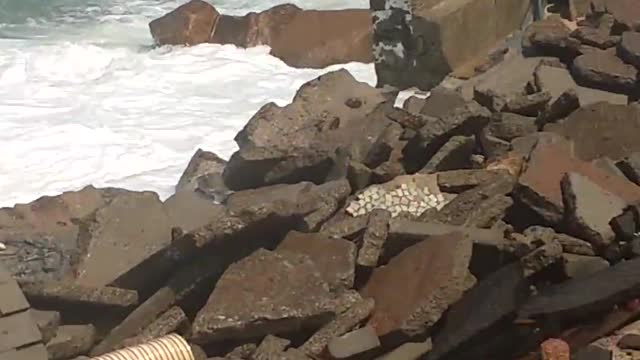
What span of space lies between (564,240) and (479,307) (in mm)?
506

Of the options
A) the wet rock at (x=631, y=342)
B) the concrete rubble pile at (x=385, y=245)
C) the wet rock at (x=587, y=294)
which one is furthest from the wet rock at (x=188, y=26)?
the wet rock at (x=631, y=342)

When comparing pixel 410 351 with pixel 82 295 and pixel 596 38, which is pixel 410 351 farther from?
pixel 596 38

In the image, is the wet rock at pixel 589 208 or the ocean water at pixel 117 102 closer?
the wet rock at pixel 589 208

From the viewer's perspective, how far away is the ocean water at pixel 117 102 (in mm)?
7211

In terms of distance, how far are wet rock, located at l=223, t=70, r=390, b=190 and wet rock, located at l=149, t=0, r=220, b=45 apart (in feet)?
15.8

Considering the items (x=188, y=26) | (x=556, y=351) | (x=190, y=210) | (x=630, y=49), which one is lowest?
(x=188, y=26)

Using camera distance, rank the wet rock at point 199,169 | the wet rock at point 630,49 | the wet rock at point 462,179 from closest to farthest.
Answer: the wet rock at point 462,179 < the wet rock at point 630,49 < the wet rock at point 199,169

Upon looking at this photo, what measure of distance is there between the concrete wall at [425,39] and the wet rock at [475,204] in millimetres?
2330

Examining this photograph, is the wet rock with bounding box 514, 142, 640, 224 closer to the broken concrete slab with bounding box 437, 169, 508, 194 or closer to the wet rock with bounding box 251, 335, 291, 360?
the broken concrete slab with bounding box 437, 169, 508, 194

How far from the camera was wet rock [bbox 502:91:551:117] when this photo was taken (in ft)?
17.5

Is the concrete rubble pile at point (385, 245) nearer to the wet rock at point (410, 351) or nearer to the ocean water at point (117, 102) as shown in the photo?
the wet rock at point (410, 351)

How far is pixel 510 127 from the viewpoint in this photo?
5.11 m

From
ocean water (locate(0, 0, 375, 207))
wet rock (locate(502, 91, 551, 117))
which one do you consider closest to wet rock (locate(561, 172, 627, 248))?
wet rock (locate(502, 91, 551, 117))

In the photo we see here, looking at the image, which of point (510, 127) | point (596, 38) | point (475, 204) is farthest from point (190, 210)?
point (596, 38)
